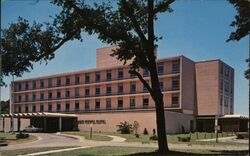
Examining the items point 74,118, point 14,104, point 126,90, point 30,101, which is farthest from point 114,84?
point 14,104

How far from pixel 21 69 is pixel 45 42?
177cm

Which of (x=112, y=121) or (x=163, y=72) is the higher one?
(x=163, y=72)

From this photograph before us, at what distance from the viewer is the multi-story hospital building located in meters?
65.7

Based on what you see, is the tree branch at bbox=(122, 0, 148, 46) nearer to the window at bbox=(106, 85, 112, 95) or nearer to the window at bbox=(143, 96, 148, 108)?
the window at bbox=(143, 96, 148, 108)

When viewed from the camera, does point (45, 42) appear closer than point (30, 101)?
Yes

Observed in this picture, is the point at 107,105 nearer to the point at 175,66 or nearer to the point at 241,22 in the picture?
the point at 175,66

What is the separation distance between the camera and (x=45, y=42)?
19.8 m

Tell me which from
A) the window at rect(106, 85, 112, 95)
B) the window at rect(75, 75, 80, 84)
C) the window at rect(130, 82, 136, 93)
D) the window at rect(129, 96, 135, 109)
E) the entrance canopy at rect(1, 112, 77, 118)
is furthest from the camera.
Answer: the window at rect(75, 75, 80, 84)

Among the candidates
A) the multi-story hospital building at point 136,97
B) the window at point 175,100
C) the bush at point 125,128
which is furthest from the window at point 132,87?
the bush at point 125,128

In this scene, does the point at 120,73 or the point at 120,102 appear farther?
the point at 120,102

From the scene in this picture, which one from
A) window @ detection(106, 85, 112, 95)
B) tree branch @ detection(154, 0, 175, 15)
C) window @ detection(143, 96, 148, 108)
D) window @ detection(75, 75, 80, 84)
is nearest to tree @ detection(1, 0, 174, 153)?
tree branch @ detection(154, 0, 175, 15)

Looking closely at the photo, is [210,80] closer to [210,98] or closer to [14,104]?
[210,98]

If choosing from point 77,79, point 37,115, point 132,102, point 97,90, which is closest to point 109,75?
point 97,90

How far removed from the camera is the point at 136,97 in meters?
71.6
